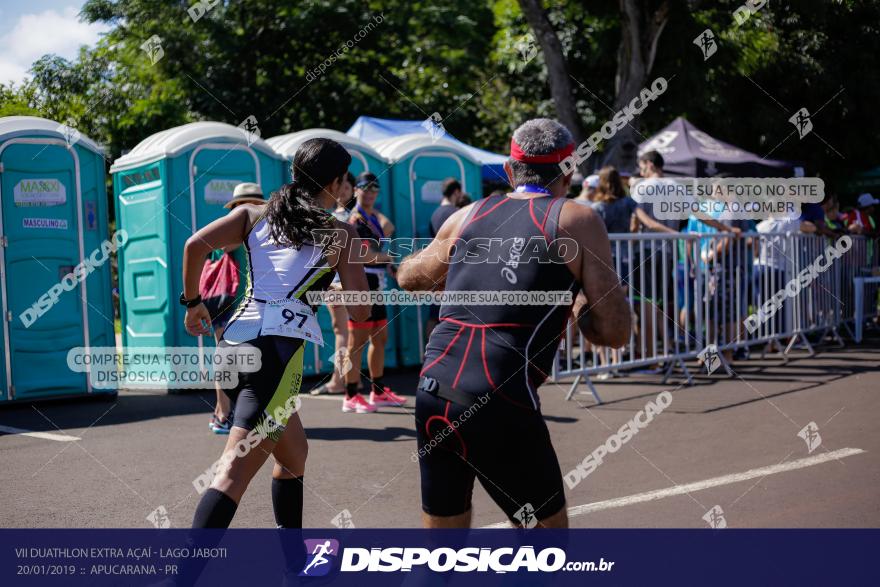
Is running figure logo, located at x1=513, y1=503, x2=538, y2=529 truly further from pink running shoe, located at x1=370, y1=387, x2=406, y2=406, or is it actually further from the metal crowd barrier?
pink running shoe, located at x1=370, y1=387, x2=406, y2=406

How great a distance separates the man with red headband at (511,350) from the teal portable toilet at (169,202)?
281 inches

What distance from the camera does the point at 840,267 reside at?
12391mm

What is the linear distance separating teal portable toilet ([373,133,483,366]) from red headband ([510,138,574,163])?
26.4 ft

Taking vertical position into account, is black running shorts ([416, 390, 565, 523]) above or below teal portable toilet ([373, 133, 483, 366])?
below

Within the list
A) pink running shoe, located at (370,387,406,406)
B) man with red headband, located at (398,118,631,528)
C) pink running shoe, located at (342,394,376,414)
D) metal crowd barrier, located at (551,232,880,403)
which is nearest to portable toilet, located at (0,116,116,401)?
pink running shoe, located at (342,394,376,414)

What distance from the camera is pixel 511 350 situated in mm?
2764

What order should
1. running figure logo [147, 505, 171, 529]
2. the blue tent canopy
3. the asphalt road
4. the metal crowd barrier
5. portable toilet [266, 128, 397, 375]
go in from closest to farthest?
1. running figure logo [147, 505, 171, 529]
2. the asphalt road
3. the metal crowd barrier
4. portable toilet [266, 128, 397, 375]
5. the blue tent canopy

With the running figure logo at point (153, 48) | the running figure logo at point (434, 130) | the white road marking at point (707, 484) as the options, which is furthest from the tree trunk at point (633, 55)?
the white road marking at point (707, 484)

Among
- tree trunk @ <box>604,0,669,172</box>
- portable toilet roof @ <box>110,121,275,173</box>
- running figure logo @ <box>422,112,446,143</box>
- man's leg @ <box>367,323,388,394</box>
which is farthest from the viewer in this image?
tree trunk @ <box>604,0,669,172</box>

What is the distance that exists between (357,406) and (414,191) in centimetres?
375

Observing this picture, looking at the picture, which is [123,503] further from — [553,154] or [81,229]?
[81,229]

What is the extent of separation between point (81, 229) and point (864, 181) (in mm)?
17888

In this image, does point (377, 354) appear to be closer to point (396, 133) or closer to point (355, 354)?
point (355, 354)

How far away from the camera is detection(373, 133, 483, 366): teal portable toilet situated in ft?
36.2
